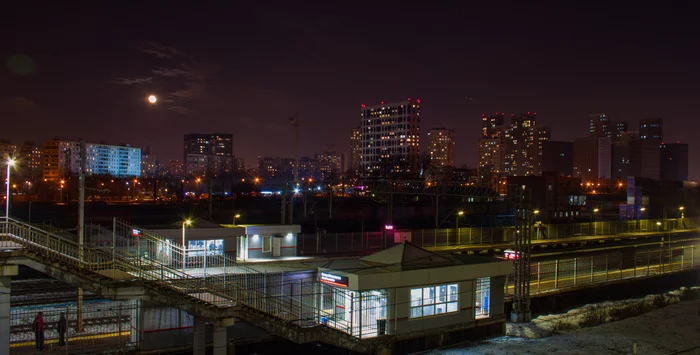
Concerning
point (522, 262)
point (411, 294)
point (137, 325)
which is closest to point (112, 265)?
point (137, 325)

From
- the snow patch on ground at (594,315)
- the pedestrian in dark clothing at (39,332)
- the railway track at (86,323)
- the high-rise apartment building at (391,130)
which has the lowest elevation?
the snow patch on ground at (594,315)

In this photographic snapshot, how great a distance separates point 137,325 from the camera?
21.2m

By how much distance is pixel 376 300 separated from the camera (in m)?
22.2

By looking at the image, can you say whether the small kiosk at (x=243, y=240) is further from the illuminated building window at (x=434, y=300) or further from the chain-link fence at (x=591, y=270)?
the chain-link fence at (x=591, y=270)

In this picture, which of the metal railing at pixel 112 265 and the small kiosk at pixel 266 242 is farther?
the small kiosk at pixel 266 242

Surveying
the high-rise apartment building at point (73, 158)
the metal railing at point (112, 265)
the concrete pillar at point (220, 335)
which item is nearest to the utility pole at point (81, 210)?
the metal railing at point (112, 265)

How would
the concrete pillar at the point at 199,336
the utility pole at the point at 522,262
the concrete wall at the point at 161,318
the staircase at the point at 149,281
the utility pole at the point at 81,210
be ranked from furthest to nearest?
the utility pole at the point at 522,262 → the concrete wall at the point at 161,318 → the concrete pillar at the point at 199,336 → the utility pole at the point at 81,210 → the staircase at the point at 149,281

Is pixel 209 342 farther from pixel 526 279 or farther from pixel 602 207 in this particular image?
pixel 602 207

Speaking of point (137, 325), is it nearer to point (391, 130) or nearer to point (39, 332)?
point (39, 332)

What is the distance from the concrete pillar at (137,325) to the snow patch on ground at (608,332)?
1237cm

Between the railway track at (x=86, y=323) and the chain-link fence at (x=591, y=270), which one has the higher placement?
the railway track at (x=86, y=323)

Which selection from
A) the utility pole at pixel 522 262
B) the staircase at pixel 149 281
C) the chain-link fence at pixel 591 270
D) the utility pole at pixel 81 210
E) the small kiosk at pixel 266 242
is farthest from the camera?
the chain-link fence at pixel 591 270

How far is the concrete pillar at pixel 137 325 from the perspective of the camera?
21125 mm

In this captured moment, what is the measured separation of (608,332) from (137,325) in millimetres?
22836
